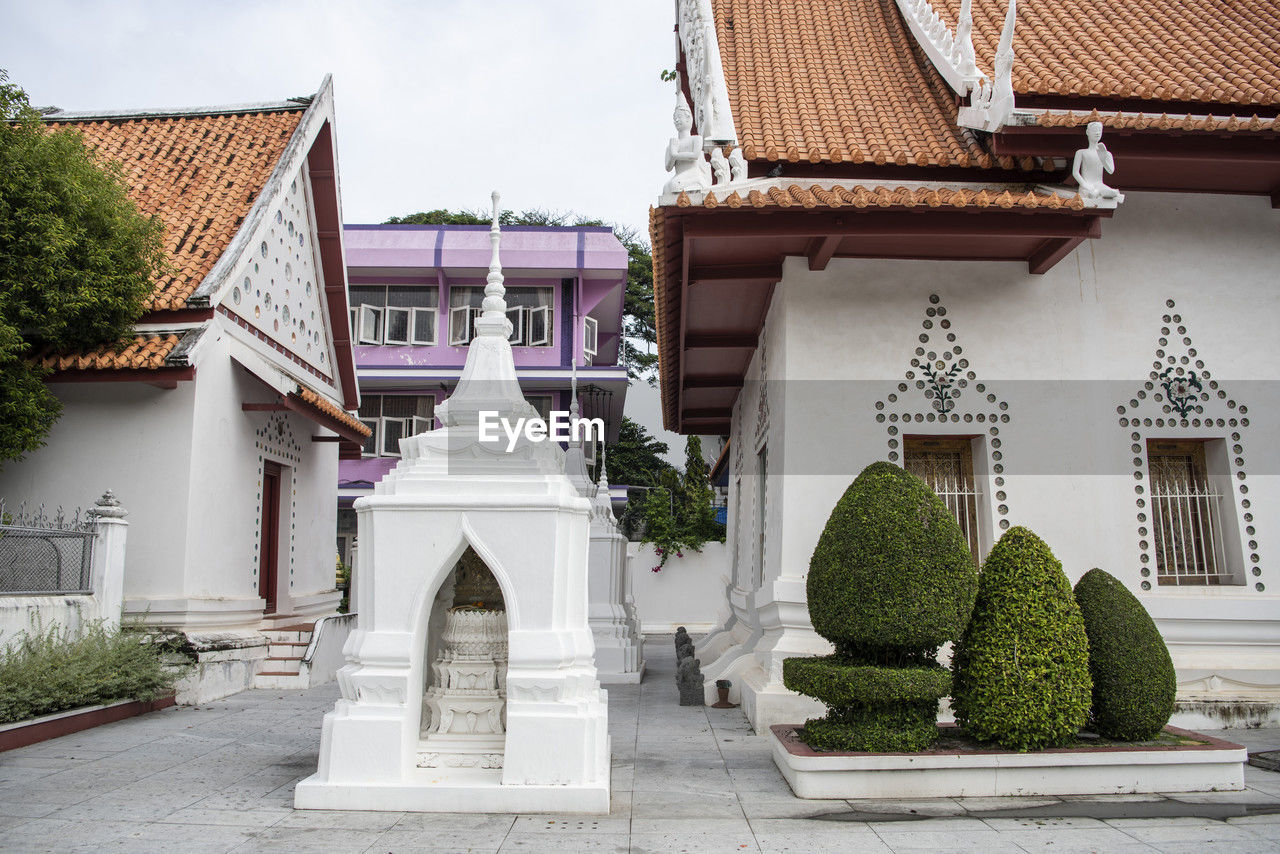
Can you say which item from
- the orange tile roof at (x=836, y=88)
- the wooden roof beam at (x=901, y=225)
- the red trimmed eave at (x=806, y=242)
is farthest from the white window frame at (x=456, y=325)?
the wooden roof beam at (x=901, y=225)

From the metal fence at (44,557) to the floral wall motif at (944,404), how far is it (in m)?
7.25

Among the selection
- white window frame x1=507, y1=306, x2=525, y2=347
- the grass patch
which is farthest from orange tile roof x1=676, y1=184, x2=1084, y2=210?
white window frame x1=507, y1=306, x2=525, y2=347

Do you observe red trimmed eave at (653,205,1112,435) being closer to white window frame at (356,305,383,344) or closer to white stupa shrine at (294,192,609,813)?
white stupa shrine at (294,192,609,813)

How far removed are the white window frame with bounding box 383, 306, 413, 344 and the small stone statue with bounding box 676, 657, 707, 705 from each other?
574 inches

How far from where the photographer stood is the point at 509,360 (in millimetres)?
5910

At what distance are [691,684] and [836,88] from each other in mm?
6054

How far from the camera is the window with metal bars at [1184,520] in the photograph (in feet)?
25.4

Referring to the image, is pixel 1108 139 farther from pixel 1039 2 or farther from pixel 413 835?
pixel 413 835

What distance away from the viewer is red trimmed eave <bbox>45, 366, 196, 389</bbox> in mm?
9109

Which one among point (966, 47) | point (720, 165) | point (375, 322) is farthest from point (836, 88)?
point (375, 322)

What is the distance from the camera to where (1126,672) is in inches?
219

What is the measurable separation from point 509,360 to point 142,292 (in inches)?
215

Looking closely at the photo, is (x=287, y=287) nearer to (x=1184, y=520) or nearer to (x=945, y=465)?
(x=945, y=465)

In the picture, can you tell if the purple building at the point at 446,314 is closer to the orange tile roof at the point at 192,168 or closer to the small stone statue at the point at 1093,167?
the orange tile roof at the point at 192,168
